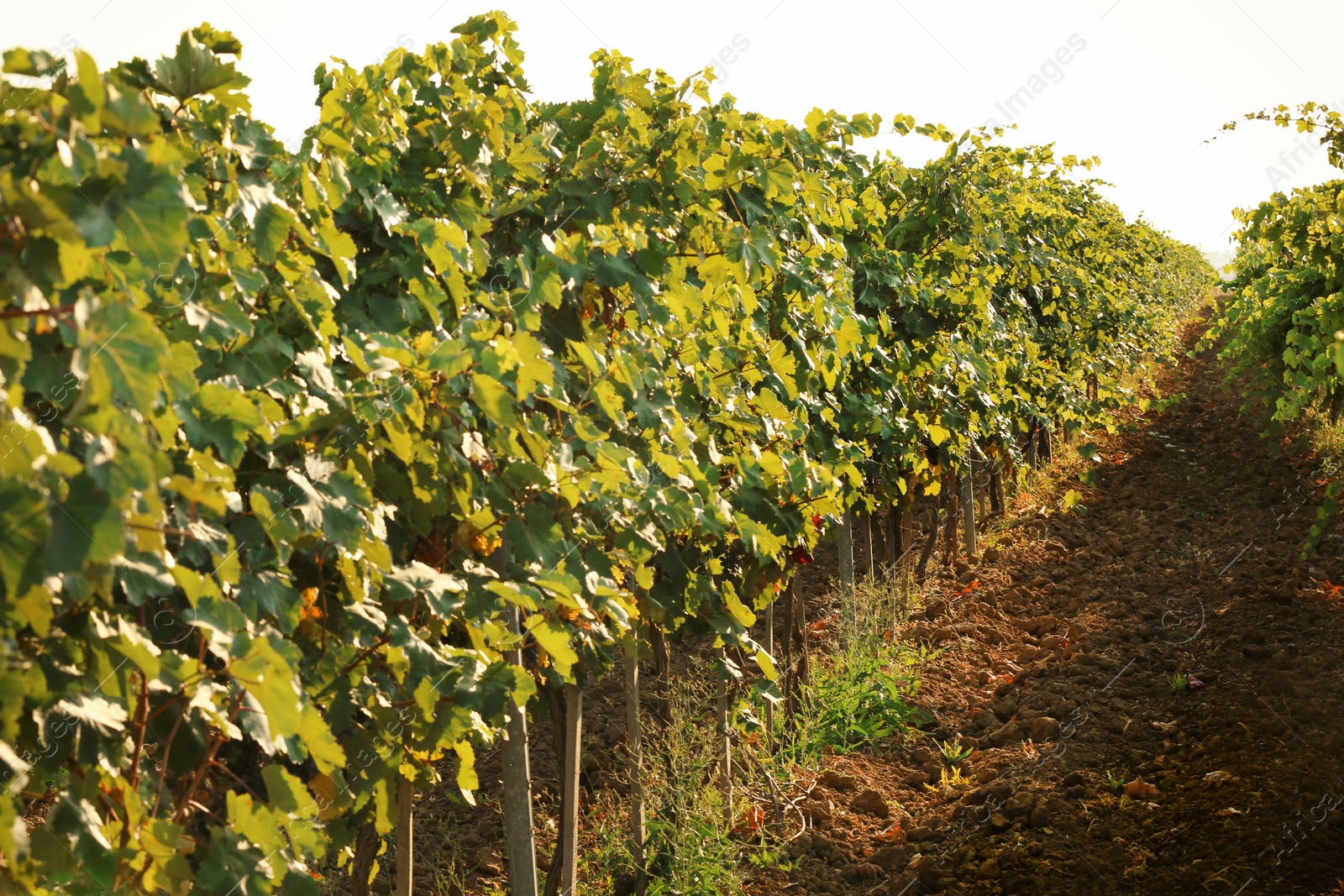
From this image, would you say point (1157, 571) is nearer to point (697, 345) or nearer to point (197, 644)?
point (697, 345)

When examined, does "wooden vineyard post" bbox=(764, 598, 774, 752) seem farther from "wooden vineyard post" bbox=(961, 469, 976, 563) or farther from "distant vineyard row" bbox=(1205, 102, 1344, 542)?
"wooden vineyard post" bbox=(961, 469, 976, 563)

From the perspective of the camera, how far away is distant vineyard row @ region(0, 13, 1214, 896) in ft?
4.05

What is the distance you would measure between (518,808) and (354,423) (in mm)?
1519

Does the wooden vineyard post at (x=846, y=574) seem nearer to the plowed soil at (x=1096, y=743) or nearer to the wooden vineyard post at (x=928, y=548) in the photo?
the plowed soil at (x=1096, y=743)

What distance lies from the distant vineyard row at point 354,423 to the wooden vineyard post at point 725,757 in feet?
1.56

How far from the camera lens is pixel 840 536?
5.89 meters

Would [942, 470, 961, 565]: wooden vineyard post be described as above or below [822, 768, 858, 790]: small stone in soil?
above

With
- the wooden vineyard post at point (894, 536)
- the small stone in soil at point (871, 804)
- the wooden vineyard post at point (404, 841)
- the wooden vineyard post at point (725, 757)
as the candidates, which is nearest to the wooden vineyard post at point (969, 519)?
the wooden vineyard post at point (894, 536)

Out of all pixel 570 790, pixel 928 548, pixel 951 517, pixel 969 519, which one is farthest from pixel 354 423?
pixel 969 519

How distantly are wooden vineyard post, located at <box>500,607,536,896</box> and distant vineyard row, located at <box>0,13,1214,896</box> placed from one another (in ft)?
0.58

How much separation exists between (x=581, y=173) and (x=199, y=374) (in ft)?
5.03

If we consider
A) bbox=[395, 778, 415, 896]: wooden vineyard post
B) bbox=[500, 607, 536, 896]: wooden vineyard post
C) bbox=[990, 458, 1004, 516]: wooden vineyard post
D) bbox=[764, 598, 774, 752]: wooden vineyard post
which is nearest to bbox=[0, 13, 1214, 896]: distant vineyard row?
bbox=[395, 778, 415, 896]: wooden vineyard post

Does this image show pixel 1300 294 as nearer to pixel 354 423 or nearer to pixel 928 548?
pixel 928 548

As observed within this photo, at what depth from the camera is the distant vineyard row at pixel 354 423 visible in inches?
48.6
